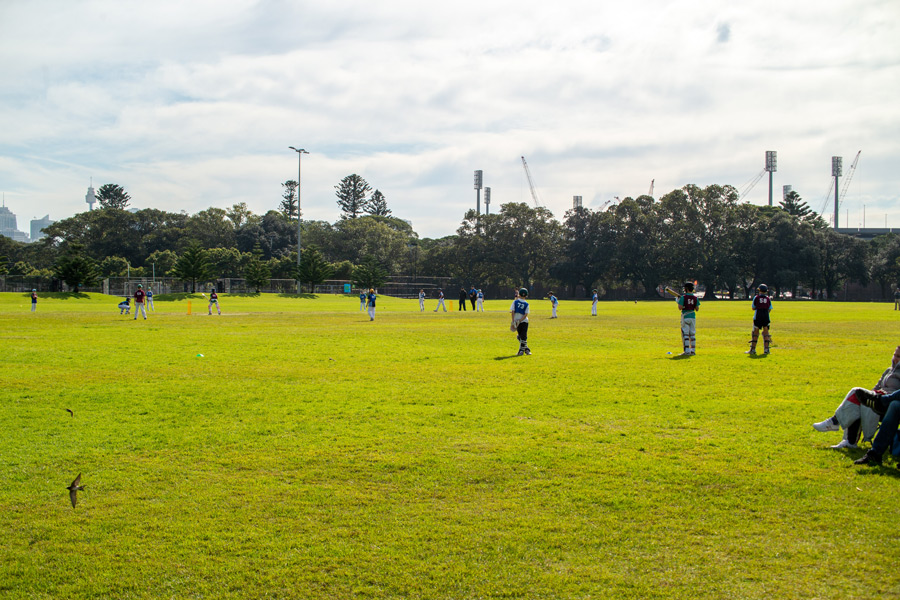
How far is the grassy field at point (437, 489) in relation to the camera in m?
5.06

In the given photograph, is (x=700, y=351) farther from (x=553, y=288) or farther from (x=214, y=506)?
(x=553, y=288)

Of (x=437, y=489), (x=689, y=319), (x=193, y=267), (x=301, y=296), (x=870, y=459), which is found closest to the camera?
(x=437, y=489)

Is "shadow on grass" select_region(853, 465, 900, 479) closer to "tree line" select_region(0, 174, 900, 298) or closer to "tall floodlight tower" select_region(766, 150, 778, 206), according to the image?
"tree line" select_region(0, 174, 900, 298)

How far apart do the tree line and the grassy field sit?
76654mm

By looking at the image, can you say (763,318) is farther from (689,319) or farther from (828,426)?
(828,426)

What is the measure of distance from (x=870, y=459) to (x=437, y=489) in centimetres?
519

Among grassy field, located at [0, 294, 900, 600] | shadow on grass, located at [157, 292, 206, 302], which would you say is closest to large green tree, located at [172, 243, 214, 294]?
shadow on grass, located at [157, 292, 206, 302]

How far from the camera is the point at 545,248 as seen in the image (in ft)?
364

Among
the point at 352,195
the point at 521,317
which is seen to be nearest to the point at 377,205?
the point at 352,195

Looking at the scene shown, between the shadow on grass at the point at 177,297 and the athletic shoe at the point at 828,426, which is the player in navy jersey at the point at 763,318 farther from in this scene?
the shadow on grass at the point at 177,297

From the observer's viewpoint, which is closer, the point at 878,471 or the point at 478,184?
the point at 878,471

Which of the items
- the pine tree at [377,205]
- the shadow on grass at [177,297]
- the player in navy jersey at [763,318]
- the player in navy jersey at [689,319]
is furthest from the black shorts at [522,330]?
the pine tree at [377,205]

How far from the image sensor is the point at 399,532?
5805 mm

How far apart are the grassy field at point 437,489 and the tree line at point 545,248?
76.7 metres
